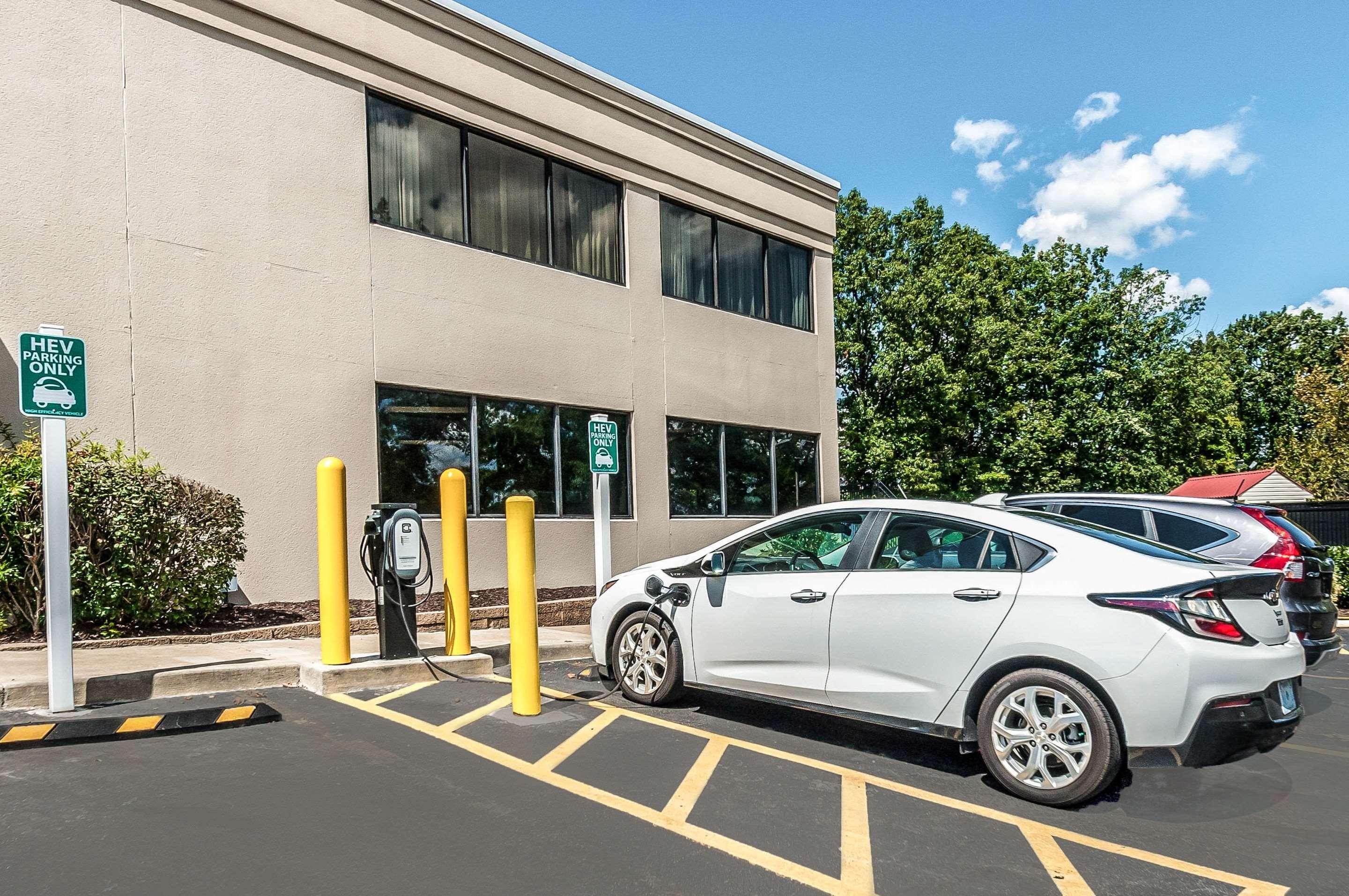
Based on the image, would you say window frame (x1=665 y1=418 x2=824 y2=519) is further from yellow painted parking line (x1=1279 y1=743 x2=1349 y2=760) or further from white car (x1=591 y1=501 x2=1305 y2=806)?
yellow painted parking line (x1=1279 y1=743 x2=1349 y2=760)

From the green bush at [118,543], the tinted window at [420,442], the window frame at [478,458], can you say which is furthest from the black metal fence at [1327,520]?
the green bush at [118,543]

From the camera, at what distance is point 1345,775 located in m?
5.66

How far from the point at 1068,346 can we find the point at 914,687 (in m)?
31.0

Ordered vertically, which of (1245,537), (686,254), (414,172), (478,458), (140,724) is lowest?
(140,724)

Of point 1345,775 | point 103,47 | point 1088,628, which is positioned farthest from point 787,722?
point 103,47

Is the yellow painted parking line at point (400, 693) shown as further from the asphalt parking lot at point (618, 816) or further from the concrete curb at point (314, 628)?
the concrete curb at point (314, 628)

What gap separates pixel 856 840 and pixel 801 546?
2.40m

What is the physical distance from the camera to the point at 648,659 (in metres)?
7.19

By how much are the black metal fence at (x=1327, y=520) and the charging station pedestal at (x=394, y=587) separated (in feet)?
64.1

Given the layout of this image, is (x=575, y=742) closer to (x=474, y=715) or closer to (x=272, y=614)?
(x=474, y=715)

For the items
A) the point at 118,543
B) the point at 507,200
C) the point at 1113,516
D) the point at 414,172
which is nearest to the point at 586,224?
the point at 507,200

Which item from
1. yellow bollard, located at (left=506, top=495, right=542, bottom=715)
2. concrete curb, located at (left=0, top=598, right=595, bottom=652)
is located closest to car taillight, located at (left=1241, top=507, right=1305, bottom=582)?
yellow bollard, located at (left=506, top=495, right=542, bottom=715)

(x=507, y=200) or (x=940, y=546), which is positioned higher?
(x=507, y=200)

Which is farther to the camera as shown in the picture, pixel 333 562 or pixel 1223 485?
pixel 1223 485
